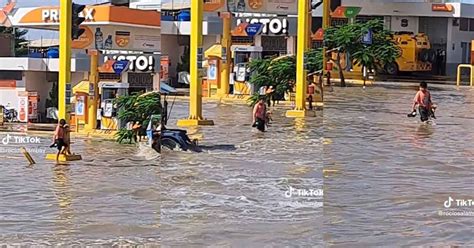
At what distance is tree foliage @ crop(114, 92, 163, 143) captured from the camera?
9.16ft

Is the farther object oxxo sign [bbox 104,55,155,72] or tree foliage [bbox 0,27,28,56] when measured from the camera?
tree foliage [bbox 0,27,28,56]

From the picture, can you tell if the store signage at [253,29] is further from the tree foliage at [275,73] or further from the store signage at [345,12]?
the store signage at [345,12]

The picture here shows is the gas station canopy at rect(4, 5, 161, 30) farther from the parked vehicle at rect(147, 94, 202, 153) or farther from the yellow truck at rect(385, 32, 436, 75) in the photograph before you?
the yellow truck at rect(385, 32, 436, 75)

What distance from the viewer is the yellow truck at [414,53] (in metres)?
10.2

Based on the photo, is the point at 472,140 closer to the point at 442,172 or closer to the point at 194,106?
the point at 442,172

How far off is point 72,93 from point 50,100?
0.43m

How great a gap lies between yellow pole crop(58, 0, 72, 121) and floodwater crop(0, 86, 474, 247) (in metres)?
0.47

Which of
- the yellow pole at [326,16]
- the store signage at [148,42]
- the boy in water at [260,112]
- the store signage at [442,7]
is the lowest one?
the boy in water at [260,112]

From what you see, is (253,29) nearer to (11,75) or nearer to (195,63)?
(195,63)

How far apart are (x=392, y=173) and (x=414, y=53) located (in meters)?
6.23

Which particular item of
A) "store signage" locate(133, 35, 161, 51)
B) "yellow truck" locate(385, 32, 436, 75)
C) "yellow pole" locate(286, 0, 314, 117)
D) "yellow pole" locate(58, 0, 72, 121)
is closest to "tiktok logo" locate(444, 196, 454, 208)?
"yellow pole" locate(286, 0, 314, 117)

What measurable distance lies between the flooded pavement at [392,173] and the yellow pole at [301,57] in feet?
1.49

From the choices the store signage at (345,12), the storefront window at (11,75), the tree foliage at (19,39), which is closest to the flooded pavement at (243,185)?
the store signage at (345,12)

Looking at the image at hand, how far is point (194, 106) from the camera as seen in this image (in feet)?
11.3
